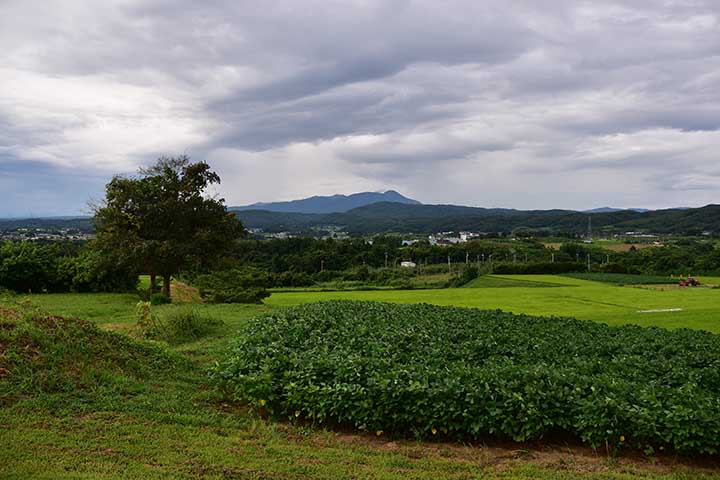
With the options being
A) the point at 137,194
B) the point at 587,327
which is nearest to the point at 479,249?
the point at 137,194

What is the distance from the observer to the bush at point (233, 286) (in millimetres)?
28406

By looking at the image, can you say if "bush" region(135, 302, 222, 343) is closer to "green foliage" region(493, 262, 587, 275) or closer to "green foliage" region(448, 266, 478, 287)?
"green foliage" region(448, 266, 478, 287)

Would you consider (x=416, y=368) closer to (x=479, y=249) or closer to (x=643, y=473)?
(x=643, y=473)

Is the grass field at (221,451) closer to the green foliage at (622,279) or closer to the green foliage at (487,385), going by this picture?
the green foliage at (487,385)

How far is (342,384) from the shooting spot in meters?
7.65

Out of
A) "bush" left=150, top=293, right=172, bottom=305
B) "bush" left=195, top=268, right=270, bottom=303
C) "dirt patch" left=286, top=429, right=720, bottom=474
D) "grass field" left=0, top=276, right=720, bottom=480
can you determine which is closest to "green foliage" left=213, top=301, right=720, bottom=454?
"dirt patch" left=286, top=429, right=720, bottom=474

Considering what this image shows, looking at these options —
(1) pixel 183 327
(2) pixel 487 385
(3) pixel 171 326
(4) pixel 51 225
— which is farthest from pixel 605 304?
(4) pixel 51 225

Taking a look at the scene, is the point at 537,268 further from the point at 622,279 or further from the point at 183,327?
the point at 183,327

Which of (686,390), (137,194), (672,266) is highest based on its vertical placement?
(137,194)

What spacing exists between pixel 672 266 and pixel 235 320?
77.7 metres

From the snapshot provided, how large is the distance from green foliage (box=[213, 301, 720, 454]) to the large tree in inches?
693

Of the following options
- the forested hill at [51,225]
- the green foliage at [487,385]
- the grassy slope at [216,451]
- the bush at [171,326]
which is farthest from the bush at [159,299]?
the forested hill at [51,225]

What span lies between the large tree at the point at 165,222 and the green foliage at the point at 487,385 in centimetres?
1761

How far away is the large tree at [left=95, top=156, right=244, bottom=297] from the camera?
27125mm
